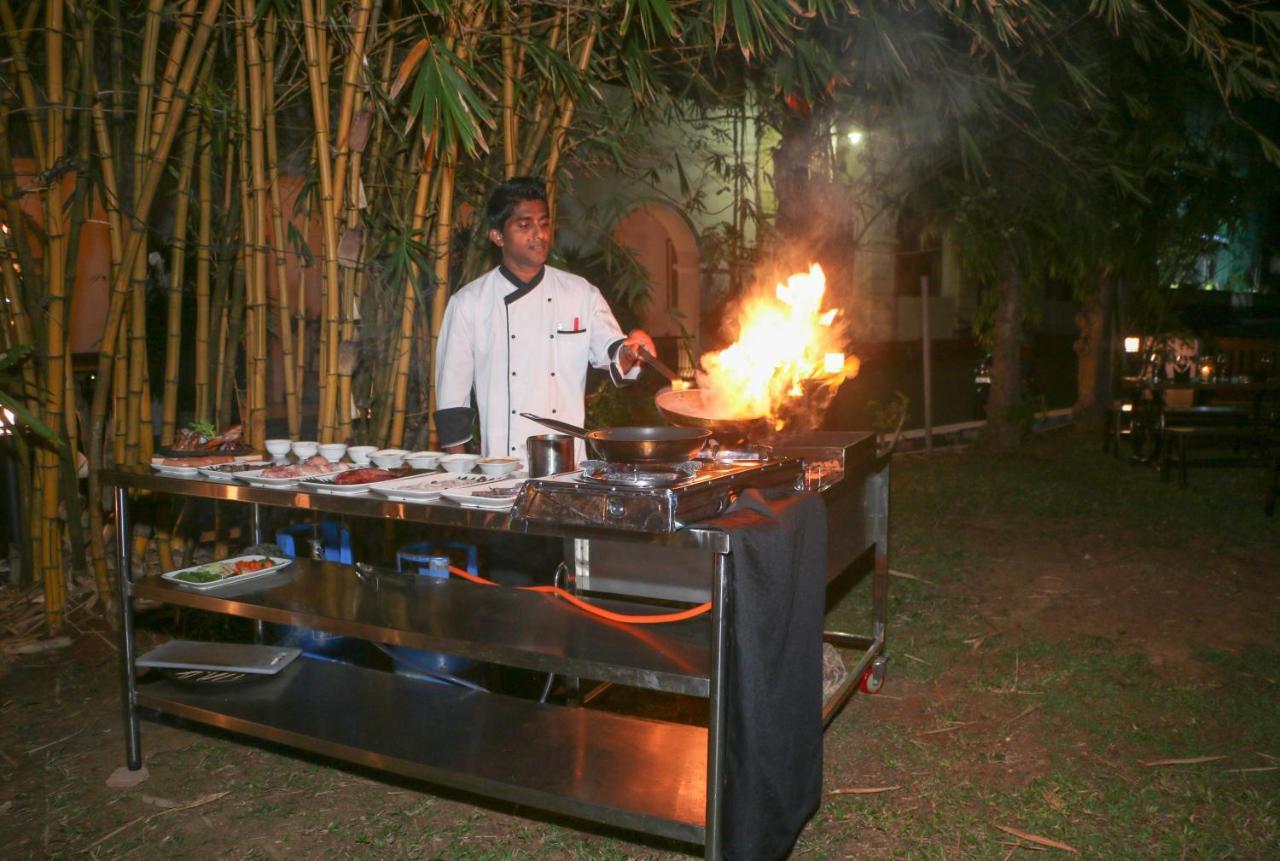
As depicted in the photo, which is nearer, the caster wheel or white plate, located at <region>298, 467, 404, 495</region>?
white plate, located at <region>298, 467, 404, 495</region>

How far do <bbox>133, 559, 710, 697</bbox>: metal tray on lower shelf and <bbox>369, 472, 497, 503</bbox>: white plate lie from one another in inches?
15.0

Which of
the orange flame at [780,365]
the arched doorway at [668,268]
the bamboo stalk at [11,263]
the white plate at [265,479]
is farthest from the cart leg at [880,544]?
the arched doorway at [668,268]

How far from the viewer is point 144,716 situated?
3.63 metres

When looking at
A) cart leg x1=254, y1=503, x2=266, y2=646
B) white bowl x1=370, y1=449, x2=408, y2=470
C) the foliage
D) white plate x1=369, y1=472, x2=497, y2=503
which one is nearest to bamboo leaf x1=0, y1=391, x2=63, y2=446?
the foliage

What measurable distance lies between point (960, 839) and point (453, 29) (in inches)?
128

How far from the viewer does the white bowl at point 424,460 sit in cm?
290

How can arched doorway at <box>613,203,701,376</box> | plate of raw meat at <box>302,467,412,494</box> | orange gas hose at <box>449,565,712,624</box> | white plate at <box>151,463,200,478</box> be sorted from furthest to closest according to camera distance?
arched doorway at <box>613,203,701,376</box>
white plate at <box>151,463,200,478</box>
orange gas hose at <box>449,565,712,624</box>
plate of raw meat at <box>302,467,412,494</box>

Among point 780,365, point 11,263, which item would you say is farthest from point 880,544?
point 11,263

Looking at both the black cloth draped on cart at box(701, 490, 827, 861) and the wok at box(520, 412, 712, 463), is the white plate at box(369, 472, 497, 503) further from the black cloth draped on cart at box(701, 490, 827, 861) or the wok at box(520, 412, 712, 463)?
the black cloth draped on cart at box(701, 490, 827, 861)

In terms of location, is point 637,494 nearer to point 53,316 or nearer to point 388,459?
point 388,459

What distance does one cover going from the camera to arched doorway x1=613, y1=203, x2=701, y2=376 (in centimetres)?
1027

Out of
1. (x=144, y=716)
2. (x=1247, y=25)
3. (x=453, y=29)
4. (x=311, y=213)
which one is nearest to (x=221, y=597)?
(x=144, y=716)

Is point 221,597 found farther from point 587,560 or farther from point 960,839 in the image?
point 960,839

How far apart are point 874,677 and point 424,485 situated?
219cm
